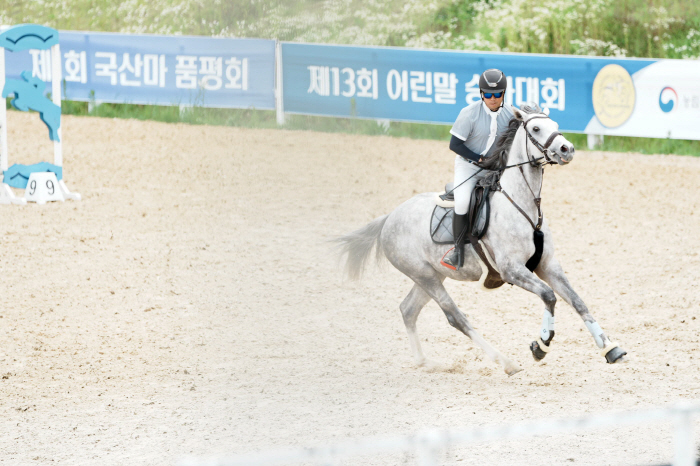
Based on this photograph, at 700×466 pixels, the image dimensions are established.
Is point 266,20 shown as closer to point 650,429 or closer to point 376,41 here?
point 376,41

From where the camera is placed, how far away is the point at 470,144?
→ 6.10 m

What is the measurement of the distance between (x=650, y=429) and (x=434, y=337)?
2812mm

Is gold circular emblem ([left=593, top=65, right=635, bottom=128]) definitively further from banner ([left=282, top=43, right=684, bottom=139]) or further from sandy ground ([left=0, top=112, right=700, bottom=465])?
sandy ground ([left=0, top=112, right=700, bottom=465])

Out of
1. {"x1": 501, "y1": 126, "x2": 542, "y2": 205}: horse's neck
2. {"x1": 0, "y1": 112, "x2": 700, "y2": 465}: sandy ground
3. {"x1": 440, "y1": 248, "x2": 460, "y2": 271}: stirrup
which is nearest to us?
{"x1": 0, "y1": 112, "x2": 700, "y2": 465}: sandy ground

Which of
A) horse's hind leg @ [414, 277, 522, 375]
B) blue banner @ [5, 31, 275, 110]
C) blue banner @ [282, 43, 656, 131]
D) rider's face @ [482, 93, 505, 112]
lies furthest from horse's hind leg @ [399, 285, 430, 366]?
blue banner @ [5, 31, 275, 110]

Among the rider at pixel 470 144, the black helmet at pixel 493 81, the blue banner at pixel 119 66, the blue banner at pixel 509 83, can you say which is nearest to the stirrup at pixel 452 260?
the rider at pixel 470 144

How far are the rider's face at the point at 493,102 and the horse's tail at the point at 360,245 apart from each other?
1546 millimetres

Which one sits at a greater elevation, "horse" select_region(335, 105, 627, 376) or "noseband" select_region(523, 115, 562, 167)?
"noseband" select_region(523, 115, 562, 167)

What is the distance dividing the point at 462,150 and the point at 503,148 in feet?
1.06

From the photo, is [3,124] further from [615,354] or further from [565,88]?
[565,88]

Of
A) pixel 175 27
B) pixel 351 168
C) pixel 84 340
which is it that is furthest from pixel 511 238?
pixel 351 168

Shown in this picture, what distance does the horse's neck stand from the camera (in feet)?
19.3

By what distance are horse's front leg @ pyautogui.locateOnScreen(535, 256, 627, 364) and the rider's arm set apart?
3.12 ft

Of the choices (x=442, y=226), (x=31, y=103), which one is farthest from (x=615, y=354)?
(x=31, y=103)
